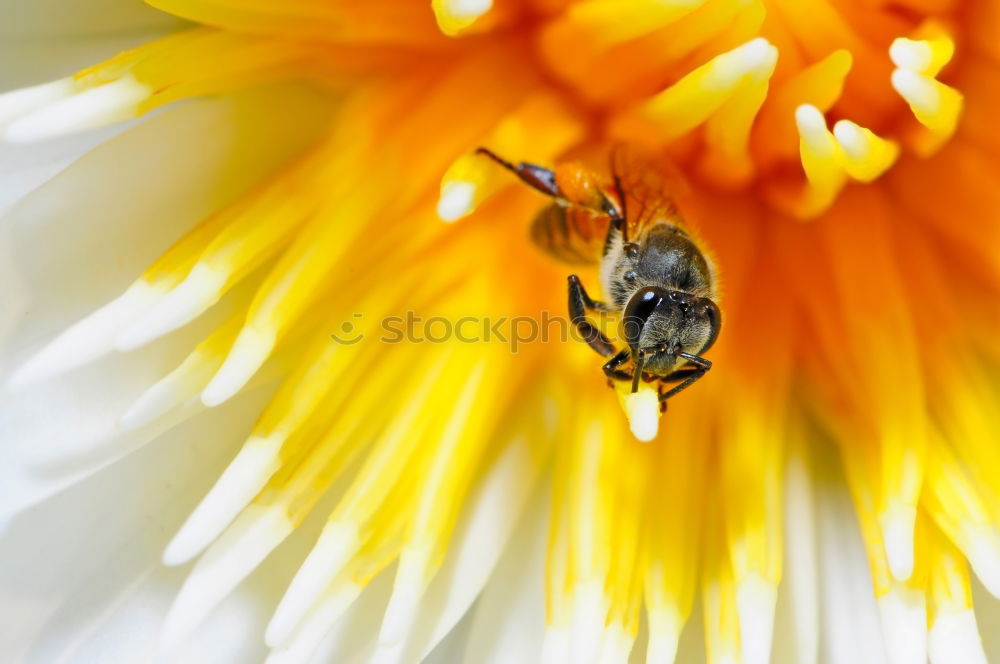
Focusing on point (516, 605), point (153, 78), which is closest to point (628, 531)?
point (516, 605)

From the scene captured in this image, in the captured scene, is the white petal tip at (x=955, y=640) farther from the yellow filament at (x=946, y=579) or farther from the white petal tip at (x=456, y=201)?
the white petal tip at (x=456, y=201)

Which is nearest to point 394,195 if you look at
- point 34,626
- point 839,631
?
point 34,626

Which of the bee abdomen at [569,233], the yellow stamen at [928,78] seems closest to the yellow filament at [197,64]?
the bee abdomen at [569,233]

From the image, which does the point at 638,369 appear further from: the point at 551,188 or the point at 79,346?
the point at 79,346

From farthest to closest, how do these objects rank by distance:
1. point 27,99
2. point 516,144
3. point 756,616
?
point 516,144, point 756,616, point 27,99

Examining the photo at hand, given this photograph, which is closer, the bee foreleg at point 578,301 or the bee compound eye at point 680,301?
the bee compound eye at point 680,301

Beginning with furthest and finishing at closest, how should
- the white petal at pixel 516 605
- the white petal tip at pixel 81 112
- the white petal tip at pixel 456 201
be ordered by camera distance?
the white petal at pixel 516 605 < the white petal tip at pixel 456 201 < the white petal tip at pixel 81 112
